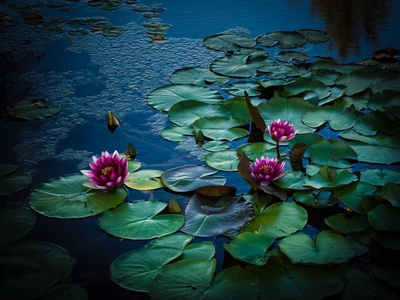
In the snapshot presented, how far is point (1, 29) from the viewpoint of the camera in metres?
3.95

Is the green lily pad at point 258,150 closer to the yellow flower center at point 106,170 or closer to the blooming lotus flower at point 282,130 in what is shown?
the blooming lotus flower at point 282,130

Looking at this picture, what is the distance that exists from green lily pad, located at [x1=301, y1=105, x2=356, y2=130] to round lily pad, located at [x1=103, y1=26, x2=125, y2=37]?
7.38 feet

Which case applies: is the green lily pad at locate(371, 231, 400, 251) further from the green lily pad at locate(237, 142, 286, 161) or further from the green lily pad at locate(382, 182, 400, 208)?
the green lily pad at locate(237, 142, 286, 161)

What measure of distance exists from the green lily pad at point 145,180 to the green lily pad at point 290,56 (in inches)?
67.0

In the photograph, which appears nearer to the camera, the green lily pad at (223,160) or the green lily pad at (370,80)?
the green lily pad at (223,160)

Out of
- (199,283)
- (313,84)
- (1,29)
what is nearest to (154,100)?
(313,84)

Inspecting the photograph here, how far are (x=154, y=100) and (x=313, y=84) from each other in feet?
3.69

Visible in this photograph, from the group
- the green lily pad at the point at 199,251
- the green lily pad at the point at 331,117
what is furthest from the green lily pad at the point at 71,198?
the green lily pad at the point at 331,117

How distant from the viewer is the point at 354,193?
1673 millimetres

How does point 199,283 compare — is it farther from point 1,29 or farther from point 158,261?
point 1,29

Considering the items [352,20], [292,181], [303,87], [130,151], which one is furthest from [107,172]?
[352,20]

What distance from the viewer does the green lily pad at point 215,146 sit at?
2115 mm

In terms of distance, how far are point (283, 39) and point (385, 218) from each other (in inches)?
91.2

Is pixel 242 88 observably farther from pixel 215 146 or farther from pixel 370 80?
pixel 370 80
